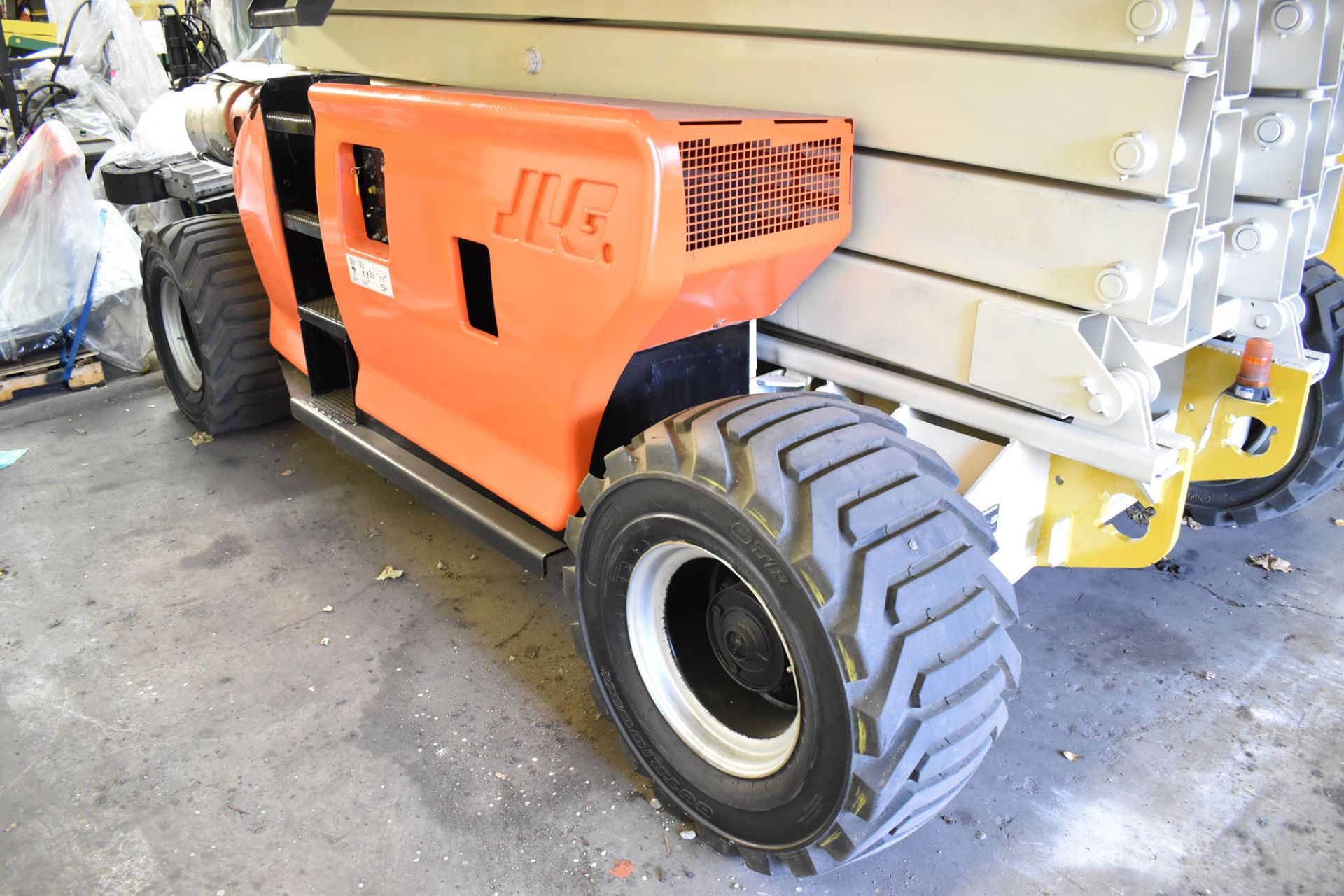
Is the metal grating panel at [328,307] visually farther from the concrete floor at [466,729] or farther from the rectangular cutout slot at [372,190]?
the concrete floor at [466,729]

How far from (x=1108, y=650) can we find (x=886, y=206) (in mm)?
1507

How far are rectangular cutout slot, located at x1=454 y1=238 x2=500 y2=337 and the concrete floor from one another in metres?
0.99

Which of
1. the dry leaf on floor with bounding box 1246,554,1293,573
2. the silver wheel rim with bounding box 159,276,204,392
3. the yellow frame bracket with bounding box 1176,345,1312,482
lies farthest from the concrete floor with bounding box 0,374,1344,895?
the silver wheel rim with bounding box 159,276,204,392

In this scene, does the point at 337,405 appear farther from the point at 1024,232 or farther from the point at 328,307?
the point at 1024,232

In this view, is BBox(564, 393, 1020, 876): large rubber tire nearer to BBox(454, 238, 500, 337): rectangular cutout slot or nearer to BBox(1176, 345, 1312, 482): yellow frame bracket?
BBox(454, 238, 500, 337): rectangular cutout slot

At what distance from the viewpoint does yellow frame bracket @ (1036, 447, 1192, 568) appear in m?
2.31

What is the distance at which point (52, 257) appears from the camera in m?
5.27

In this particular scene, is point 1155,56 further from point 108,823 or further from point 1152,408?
point 108,823

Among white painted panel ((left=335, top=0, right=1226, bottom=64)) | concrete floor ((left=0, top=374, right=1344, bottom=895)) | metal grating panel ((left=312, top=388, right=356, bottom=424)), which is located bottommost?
concrete floor ((left=0, top=374, right=1344, bottom=895))

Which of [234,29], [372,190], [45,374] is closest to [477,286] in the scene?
[372,190]

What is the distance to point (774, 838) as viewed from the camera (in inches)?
78.2

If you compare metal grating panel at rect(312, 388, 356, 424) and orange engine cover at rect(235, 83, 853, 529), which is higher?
orange engine cover at rect(235, 83, 853, 529)

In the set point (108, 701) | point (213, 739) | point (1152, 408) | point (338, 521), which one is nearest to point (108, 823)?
point (213, 739)

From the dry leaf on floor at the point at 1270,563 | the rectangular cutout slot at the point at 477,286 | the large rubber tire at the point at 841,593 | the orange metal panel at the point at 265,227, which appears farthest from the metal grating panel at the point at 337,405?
the dry leaf on floor at the point at 1270,563
